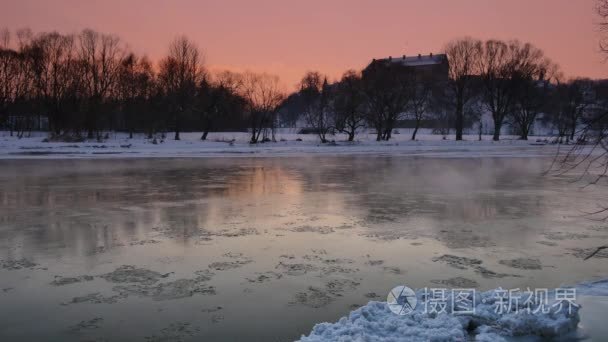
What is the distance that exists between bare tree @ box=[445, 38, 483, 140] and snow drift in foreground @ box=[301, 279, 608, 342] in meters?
57.6

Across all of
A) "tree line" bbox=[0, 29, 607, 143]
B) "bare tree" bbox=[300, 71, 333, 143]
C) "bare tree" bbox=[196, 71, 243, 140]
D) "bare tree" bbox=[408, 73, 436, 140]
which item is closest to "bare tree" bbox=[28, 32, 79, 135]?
"tree line" bbox=[0, 29, 607, 143]

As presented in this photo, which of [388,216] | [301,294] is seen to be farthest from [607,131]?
[388,216]

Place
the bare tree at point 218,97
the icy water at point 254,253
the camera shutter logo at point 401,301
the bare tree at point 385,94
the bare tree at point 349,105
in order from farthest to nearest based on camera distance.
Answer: the bare tree at point 218,97
the bare tree at point 385,94
the bare tree at point 349,105
the icy water at point 254,253
the camera shutter logo at point 401,301

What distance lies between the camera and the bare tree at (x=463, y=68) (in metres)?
60.4

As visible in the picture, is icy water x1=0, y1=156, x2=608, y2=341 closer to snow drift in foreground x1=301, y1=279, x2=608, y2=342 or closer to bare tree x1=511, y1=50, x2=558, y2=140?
snow drift in foreground x1=301, y1=279, x2=608, y2=342

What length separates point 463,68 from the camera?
61094 mm

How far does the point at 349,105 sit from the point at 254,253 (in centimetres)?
4515

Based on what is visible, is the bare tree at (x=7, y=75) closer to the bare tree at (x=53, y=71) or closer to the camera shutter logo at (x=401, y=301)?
the bare tree at (x=53, y=71)

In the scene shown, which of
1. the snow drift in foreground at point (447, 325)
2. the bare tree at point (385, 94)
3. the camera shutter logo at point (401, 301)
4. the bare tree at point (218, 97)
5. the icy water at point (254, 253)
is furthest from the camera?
the bare tree at point (218, 97)

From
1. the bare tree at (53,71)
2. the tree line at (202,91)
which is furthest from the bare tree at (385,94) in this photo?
the bare tree at (53,71)

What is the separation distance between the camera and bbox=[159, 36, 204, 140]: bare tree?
56406 millimetres

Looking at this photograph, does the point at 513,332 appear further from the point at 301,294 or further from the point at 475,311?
the point at 301,294

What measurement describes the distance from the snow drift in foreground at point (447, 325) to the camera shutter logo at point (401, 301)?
0.23ft

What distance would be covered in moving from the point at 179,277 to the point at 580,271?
18.5 ft
